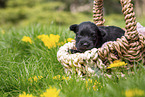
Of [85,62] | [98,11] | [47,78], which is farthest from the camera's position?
[98,11]

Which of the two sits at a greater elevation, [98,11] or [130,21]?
[98,11]

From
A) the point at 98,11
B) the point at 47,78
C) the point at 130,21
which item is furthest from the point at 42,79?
the point at 98,11

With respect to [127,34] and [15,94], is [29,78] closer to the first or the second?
[15,94]

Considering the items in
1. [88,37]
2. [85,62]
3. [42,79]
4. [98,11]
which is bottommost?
[42,79]

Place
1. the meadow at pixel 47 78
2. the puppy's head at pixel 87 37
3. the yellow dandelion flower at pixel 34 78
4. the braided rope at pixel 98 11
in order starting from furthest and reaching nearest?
1. the braided rope at pixel 98 11
2. the puppy's head at pixel 87 37
3. the yellow dandelion flower at pixel 34 78
4. the meadow at pixel 47 78

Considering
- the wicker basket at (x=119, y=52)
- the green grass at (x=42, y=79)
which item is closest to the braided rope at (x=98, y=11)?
the wicker basket at (x=119, y=52)

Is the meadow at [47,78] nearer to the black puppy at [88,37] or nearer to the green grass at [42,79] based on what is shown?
the green grass at [42,79]

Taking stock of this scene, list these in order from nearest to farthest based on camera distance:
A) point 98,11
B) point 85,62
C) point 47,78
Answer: point 47,78, point 85,62, point 98,11

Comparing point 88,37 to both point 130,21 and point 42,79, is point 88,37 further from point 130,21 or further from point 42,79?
point 42,79

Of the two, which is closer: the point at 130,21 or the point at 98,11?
the point at 130,21

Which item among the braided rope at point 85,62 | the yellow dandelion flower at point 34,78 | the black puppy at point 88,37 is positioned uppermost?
the black puppy at point 88,37

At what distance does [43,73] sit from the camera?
1484mm

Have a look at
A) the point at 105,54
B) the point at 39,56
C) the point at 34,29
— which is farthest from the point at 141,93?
the point at 34,29

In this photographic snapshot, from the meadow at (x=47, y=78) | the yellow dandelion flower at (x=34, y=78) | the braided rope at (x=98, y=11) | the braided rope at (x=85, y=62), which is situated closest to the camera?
the meadow at (x=47, y=78)
